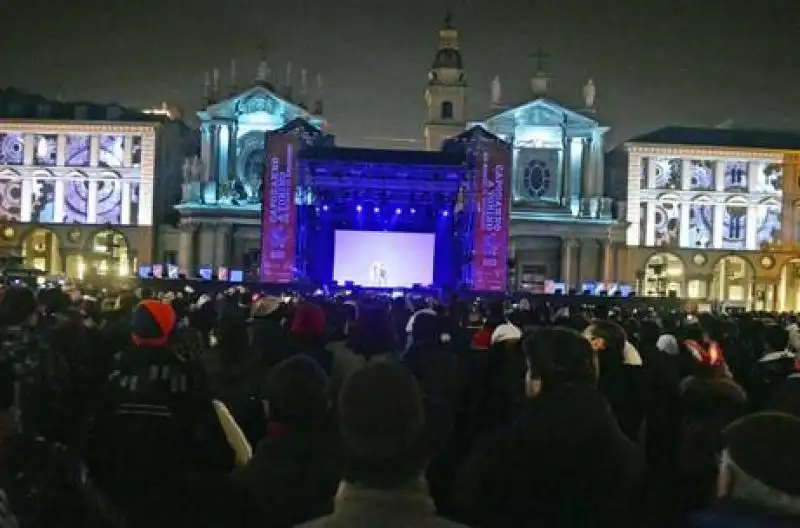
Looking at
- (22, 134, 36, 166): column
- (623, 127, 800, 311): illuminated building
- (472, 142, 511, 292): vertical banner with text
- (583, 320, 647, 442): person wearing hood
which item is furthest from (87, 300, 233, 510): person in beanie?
(22, 134, 36, 166): column

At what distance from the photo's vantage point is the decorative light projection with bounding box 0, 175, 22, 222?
66.2m

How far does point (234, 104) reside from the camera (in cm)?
6531

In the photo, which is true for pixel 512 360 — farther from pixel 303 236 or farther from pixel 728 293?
pixel 728 293

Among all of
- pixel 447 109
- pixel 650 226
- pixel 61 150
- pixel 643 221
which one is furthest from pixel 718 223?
pixel 61 150

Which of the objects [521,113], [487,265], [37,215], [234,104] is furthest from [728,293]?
[37,215]

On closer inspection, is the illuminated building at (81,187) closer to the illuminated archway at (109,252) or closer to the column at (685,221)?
the illuminated archway at (109,252)

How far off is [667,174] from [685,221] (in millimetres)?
3045

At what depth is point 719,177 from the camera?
2734 inches

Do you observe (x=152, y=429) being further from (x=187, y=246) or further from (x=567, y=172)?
(x=567, y=172)

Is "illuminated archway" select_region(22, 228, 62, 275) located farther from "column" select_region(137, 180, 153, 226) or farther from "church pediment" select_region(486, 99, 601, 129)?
"church pediment" select_region(486, 99, 601, 129)

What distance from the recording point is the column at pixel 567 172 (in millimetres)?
65938

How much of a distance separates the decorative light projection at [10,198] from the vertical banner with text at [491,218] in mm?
31748

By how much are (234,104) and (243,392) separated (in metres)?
59.3

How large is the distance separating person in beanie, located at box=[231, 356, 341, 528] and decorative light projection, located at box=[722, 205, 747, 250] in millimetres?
66572
